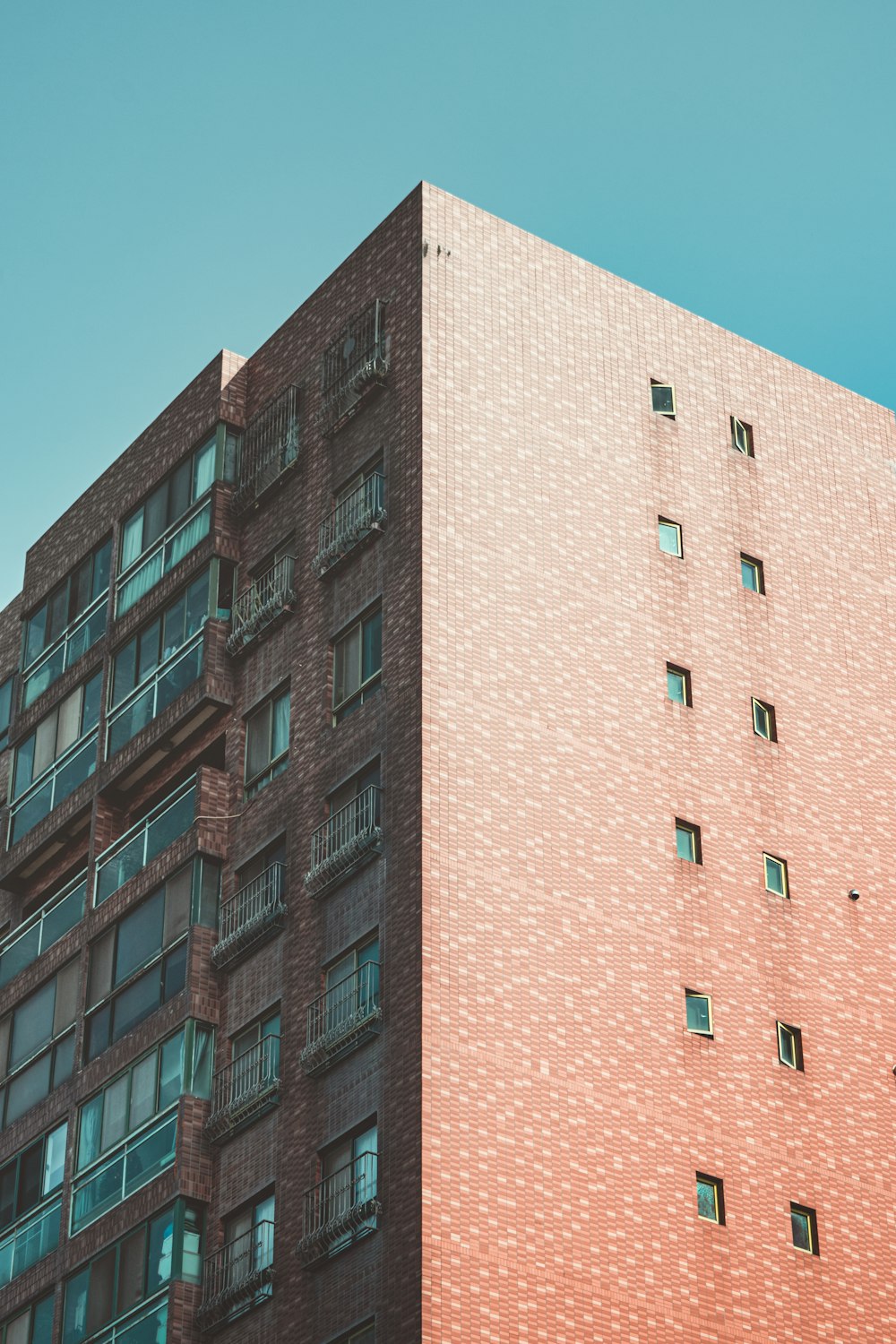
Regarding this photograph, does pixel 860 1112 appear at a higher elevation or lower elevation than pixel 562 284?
lower

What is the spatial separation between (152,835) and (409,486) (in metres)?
9.99

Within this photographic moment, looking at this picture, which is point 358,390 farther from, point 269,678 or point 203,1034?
point 203,1034

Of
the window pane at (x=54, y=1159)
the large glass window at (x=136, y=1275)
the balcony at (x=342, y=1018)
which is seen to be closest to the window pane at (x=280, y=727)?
the balcony at (x=342, y=1018)

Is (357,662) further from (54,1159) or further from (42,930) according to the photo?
(54,1159)

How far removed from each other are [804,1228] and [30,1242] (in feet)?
55.7

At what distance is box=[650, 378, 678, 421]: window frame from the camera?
2007 inches

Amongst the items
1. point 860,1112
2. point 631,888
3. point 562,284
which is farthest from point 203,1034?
point 562,284

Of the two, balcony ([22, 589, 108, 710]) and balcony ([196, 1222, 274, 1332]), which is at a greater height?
balcony ([22, 589, 108, 710])

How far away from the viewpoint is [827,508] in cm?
5303

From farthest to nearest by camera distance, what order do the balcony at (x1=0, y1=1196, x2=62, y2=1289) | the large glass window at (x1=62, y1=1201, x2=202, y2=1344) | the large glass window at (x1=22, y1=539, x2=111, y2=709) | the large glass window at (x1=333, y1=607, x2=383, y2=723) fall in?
the large glass window at (x1=22, y1=539, x2=111, y2=709)
the balcony at (x1=0, y1=1196, x2=62, y2=1289)
the large glass window at (x1=333, y1=607, x2=383, y2=723)
the large glass window at (x1=62, y1=1201, x2=202, y2=1344)

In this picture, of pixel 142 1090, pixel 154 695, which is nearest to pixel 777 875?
pixel 142 1090

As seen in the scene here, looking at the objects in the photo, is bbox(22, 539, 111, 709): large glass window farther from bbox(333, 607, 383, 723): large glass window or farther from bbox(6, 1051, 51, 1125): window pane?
bbox(6, 1051, 51, 1125): window pane

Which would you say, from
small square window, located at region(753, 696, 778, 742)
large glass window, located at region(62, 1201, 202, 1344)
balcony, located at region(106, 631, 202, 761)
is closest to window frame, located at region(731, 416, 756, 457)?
small square window, located at region(753, 696, 778, 742)

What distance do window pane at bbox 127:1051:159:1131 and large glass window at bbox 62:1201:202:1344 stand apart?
2427mm
